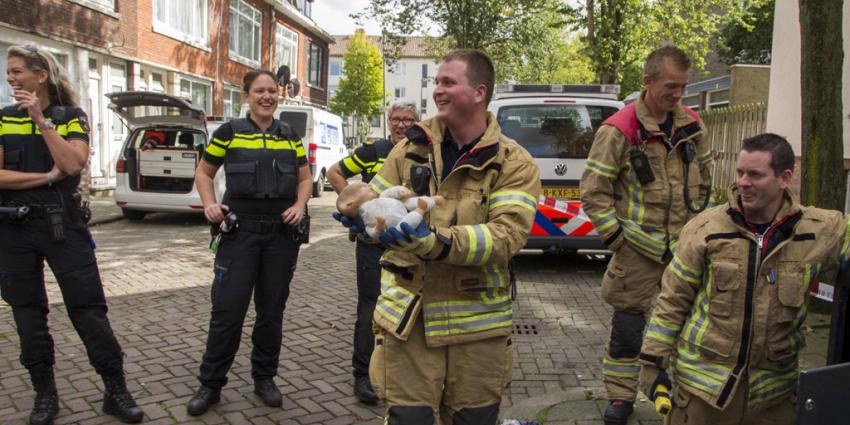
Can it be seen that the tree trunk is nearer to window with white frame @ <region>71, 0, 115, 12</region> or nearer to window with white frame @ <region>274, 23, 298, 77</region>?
window with white frame @ <region>71, 0, 115, 12</region>

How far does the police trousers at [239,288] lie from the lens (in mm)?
4121

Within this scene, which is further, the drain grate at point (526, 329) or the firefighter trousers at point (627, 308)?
the drain grate at point (526, 329)

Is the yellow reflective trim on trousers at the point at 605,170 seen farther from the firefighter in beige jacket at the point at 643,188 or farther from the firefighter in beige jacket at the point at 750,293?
the firefighter in beige jacket at the point at 750,293

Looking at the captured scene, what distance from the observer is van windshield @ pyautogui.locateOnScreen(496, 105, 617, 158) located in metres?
8.27

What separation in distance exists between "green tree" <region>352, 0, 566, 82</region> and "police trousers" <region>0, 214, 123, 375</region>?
1863 centimetres

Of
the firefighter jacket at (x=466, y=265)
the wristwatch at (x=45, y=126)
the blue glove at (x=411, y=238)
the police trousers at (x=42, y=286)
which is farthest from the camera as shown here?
the police trousers at (x=42, y=286)

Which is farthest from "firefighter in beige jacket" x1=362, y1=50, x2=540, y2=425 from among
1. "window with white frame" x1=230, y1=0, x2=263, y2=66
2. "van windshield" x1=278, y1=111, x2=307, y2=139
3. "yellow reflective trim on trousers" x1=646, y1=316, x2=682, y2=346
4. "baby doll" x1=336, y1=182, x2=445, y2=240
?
"window with white frame" x1=230, y1=0, x2=263, y2=66

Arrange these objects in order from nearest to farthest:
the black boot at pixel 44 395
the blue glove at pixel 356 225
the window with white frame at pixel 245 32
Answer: the blue glove at pixel 356 225, the black boot at pixel 44 395, the window with white frame at pixel 245 32

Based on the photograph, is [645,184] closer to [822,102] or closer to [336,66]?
[822,102]

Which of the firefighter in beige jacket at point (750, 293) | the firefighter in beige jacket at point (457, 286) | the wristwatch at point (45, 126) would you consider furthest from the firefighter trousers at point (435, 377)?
the wristwatch at point (45, 126)

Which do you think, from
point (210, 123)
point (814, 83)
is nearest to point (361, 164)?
point (814, 83)

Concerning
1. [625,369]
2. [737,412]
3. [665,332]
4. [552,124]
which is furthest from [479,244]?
[552,124]

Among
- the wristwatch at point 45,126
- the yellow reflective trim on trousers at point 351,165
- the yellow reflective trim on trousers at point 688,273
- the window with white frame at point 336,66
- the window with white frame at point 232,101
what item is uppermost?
the window with white frame at point 336,66

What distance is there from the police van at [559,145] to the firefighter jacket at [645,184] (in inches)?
165
